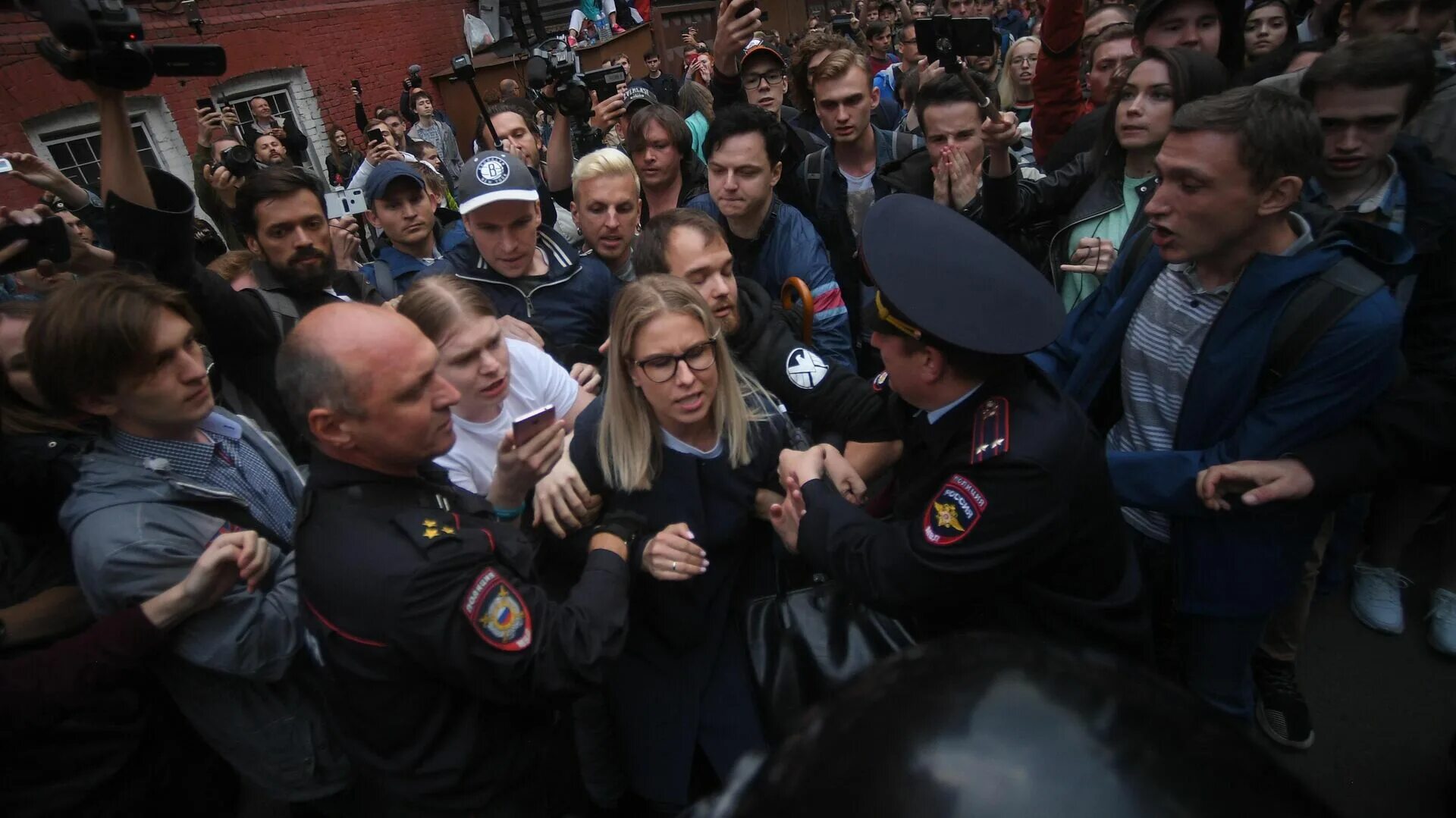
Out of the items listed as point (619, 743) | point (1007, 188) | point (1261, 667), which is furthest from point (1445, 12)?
point (619, 743)

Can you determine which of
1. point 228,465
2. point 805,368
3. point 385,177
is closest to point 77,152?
point 385,177

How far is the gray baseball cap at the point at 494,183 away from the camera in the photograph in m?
2.90

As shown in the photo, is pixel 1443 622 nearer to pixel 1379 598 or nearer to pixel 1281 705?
pixel 1379 598

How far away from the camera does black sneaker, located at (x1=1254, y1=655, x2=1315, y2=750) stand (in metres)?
2.51

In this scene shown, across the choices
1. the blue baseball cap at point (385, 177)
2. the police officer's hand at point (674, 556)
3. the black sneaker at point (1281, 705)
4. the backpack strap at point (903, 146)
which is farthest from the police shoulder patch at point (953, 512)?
the blue baseball cap at point (385, 177)

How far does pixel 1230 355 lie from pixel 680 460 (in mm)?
1453

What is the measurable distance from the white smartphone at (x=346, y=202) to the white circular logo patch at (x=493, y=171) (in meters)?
1.15

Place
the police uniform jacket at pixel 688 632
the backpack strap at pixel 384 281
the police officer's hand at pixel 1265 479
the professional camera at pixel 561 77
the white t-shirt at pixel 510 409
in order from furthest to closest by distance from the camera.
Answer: the professional camera at pixel 561 77 < the backpack strap at pixel 384 281 < the white t-shirt at pixel 510 409 < the police uniform jacket at pixel 688 632 < the police officer's hand at pixel 1265 479

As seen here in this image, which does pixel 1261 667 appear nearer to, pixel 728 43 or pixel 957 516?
pixel 957 516

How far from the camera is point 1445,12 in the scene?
115 inches

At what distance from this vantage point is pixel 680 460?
1993 millimetres

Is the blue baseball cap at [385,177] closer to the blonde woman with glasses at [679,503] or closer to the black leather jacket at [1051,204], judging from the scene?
the blonde woman with glasses at [679,503]

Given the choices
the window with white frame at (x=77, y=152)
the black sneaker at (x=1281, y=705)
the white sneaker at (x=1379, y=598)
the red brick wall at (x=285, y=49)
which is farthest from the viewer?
the window with white frame at (x=77, y=152)

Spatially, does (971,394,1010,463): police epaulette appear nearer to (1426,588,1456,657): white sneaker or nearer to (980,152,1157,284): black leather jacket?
(980,152,1157,284): black leather jacket
